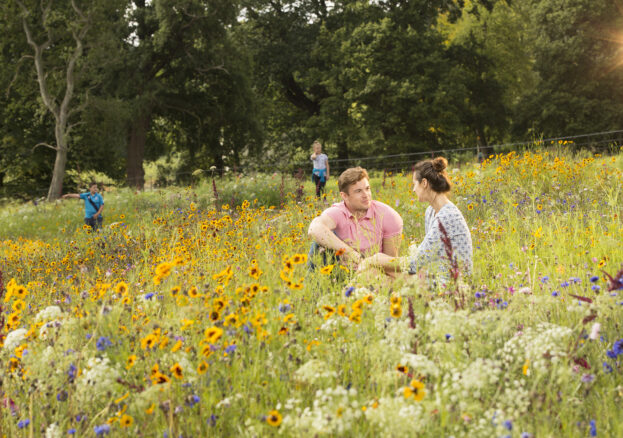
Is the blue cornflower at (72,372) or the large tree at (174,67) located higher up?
the large tree at (174,67)

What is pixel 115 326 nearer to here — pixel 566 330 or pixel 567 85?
pixel 566 330

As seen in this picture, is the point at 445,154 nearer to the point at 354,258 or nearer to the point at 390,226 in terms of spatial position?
the point at 390,226

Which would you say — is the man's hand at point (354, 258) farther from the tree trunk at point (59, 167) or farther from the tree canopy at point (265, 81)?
the tree trunk at point (59, 167)

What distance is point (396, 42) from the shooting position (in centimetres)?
2702

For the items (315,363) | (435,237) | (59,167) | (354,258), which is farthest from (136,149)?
(315,363)

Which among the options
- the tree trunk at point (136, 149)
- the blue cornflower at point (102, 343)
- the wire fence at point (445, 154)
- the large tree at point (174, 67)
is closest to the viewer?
the blue cornflower at point (102, 343)

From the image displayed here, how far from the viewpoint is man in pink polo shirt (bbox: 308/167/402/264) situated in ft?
15.2

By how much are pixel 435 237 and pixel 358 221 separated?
0.88 m

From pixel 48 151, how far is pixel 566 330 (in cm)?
3089

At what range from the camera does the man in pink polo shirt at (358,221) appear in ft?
15.2

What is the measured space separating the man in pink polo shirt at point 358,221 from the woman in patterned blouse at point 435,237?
1.13ft

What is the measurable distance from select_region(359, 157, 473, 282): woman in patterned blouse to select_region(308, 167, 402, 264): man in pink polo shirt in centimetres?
35

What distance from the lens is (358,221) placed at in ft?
15.8

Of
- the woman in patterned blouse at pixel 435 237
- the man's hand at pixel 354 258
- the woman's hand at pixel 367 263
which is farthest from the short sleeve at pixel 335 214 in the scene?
the woman's hand at pixel 367 263
